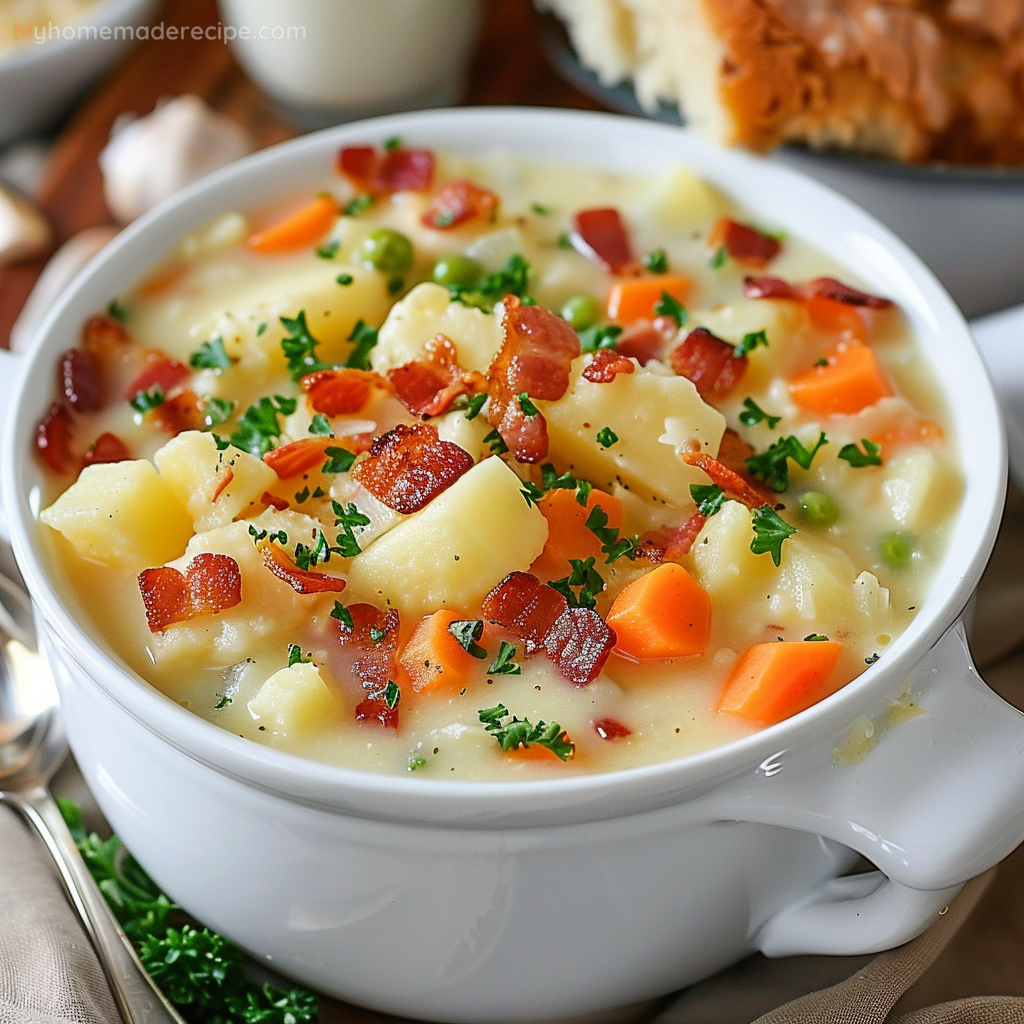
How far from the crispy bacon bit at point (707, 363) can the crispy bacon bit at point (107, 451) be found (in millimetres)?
1049

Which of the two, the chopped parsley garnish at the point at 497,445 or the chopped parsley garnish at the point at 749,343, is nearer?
the chopped parsley garnish at the point at 497,445

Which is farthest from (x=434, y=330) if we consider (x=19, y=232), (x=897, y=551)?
(x=19, y=232)

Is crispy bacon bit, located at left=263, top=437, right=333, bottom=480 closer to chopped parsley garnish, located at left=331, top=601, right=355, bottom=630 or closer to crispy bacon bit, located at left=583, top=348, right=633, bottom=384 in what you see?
chopped parsley garnish, located at left=331, top=601, right=355, bottom=630

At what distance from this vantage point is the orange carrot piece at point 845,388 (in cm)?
239

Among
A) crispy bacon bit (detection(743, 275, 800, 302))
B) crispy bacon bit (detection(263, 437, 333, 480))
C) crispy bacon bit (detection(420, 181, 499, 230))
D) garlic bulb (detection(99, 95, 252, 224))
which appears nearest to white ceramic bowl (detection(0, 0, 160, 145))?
garlic bulb (detection(99, 95, 252, 224))

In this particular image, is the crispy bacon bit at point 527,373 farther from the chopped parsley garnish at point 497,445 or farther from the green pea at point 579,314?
the green pea at point 579,314

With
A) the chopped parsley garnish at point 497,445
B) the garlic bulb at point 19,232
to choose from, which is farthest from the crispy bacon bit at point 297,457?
the garlic bulb at point 19,232

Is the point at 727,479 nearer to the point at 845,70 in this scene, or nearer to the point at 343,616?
the point at 343,616

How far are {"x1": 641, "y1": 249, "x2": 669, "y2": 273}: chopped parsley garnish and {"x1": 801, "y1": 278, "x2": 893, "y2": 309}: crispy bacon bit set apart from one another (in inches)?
11.6

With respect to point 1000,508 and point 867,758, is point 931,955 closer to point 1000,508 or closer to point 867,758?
point 867,758

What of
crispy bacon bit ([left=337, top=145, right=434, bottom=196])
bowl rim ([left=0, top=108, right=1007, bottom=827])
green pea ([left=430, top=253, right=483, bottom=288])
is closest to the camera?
bowl rim ([left=0, top=108, right=1007, bottom=827])

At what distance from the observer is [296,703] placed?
1872 mm

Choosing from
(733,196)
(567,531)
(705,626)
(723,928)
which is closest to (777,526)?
(705,626)

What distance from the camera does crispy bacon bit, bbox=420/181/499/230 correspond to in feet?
9.16
